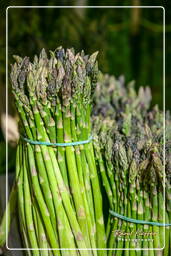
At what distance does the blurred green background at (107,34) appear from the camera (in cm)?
332

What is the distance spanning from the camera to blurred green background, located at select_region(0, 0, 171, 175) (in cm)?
A: 332

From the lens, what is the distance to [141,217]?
1521mm

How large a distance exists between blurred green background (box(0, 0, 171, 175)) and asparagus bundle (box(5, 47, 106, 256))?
1487 millimetres

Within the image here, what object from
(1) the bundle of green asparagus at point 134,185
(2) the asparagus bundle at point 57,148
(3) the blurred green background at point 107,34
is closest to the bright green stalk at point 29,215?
(2) the asparagus bundle at point 57,148

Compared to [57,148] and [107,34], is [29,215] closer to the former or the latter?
[57,148]

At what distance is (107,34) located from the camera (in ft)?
13.1

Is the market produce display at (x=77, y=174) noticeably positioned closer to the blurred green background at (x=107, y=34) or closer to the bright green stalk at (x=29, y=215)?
the bright green stalk at (x=29, y=215)

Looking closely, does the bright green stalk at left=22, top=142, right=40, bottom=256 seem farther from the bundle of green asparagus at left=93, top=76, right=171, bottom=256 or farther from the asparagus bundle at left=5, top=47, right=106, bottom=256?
the bundle of green asparagus at left=93, top=76, right=171, bottom=256

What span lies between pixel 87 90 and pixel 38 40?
1813 mm

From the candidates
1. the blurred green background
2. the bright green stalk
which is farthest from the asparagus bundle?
the blurred green background

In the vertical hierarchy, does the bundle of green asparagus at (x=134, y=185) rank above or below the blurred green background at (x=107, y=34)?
below

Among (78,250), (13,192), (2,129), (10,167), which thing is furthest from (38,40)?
(78,250)

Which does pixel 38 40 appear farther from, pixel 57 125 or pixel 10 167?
pixel 57 125

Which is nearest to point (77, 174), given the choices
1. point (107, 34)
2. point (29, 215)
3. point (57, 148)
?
A: point (57, 148)
